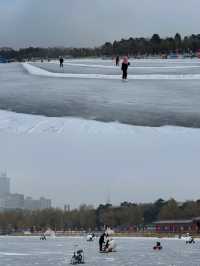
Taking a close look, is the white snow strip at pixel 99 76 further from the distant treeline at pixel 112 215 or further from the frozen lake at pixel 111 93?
the distant treeline at pixel 112 215

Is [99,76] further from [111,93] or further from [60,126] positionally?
[60,126]

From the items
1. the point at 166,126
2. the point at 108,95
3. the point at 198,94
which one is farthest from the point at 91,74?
the point at 166,126

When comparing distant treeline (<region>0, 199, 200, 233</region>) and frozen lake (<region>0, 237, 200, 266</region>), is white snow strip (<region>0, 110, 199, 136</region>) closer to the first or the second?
distant treeline (<region>0, 199, 200, 233</region>)

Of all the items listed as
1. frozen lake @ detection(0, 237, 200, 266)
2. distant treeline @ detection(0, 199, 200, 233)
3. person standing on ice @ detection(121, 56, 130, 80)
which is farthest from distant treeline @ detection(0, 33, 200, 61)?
frozen lake @ detection(0, 237, 200, 266)

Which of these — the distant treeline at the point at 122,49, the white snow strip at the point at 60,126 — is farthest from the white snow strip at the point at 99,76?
the white snow strip at the point at 60,126

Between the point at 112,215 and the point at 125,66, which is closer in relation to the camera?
the point at 125,66

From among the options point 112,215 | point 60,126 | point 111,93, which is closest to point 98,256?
point 112,215
